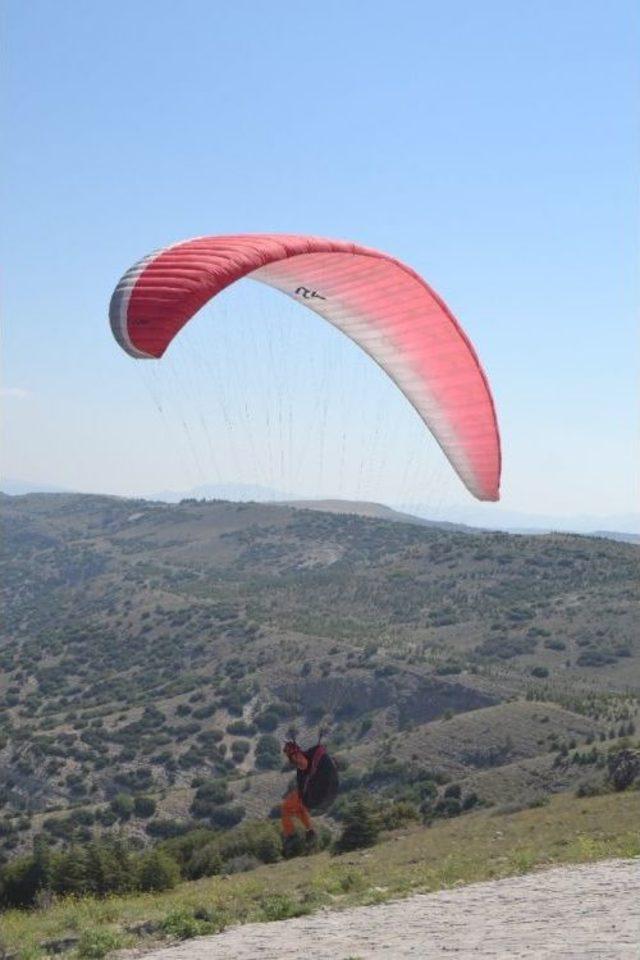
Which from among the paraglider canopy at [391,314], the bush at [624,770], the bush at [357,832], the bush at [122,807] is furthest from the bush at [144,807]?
the paraglider canopy at [391,314]

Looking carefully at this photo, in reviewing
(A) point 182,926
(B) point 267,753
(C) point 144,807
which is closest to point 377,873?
(A) point 182,926

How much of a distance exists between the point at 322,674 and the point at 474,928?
4475cm

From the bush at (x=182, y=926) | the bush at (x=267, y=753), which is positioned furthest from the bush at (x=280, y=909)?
the bush at (x=267, y=753)

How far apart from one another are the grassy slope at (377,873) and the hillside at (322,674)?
276 centimetres

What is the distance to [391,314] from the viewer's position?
696 inches

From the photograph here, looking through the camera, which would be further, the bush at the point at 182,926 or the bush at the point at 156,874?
the bush at the point at 156,874

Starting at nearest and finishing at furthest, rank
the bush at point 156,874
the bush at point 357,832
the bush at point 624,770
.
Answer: the bush at point 156,874 → the bush at point 357,832 → the bush at point 624,770

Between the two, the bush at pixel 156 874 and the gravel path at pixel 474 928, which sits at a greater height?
the gravel path at pixel 474 928

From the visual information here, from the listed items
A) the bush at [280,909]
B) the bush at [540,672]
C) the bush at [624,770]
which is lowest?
the bush at [540,672]

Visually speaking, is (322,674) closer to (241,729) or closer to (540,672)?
(241,729)

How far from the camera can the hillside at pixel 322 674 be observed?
41188mm

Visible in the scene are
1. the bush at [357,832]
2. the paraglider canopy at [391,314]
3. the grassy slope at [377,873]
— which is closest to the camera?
the grassy slope at [377,873]

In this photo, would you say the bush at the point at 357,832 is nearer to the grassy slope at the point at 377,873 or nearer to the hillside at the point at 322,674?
the grassy slope at the point at 377,873

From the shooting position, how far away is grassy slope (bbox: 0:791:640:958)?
A: 545 inches
